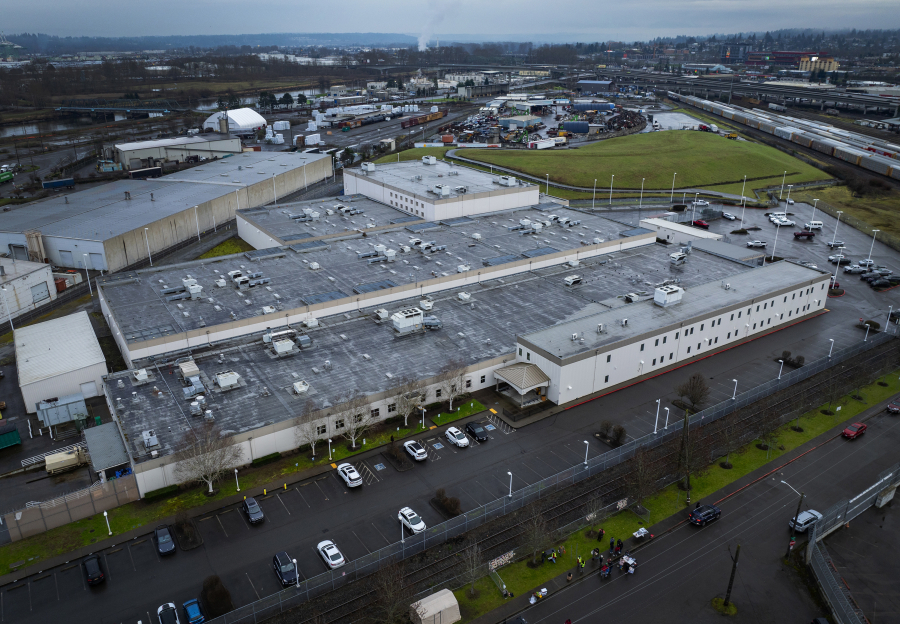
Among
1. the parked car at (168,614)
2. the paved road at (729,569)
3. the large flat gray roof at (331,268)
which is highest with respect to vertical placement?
the large flat gray roof at (331,268)

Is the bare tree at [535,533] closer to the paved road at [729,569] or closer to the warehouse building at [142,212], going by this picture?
the paved road at [729,569]

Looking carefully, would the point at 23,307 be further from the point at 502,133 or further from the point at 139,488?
the point at 502,133

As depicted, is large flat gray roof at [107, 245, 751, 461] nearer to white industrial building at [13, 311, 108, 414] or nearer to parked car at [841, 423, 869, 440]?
white industrial building at [13, 311, 108, 414]

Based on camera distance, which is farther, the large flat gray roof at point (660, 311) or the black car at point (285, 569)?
the large flat gray roof at point (660, 311)

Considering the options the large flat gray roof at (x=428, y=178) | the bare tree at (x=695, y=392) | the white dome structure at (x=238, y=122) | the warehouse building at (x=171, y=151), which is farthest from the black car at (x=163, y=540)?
the white dome structure at (x=238, y=122)

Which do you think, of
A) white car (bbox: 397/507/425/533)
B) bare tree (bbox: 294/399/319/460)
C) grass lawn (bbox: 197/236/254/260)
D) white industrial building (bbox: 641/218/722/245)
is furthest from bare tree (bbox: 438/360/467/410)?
grass lawn (bbox: 197/236/254/260)

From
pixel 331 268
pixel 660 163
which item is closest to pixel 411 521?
pixel 331 268
